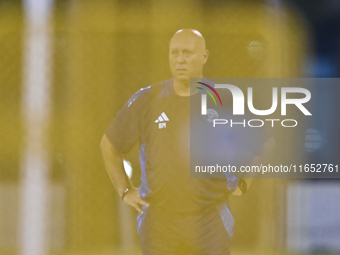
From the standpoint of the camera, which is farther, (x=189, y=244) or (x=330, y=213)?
(x=330, y=213)

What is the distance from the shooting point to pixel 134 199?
65.4 inches

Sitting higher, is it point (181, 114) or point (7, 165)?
point (181, 114)

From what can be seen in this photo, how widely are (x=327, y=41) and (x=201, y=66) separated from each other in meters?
0.64

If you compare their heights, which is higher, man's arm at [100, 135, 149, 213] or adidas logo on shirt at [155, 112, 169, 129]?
adidas logo on shirt at [155, 112, 169, 129]

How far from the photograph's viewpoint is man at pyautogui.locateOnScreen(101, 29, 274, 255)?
1.60 metres

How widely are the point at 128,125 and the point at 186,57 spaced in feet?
1.41

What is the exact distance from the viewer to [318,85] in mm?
1697

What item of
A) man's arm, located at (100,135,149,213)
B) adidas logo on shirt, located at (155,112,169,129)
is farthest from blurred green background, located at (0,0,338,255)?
adidas logo on shirt, located at (155,112,169,129)

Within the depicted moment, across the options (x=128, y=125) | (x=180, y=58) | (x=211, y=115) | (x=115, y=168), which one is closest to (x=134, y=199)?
(x=115, y=168)

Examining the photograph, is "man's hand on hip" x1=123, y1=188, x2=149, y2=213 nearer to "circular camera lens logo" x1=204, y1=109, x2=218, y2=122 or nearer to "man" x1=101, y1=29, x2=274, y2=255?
"man" x1=101, y1=29, x2=274, y2=255

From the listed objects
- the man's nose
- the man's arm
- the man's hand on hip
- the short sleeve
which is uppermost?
the man's nose

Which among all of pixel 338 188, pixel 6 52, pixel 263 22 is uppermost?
pixel 263 22

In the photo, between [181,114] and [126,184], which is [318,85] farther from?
[126,184]

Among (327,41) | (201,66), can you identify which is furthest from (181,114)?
(327,41)
